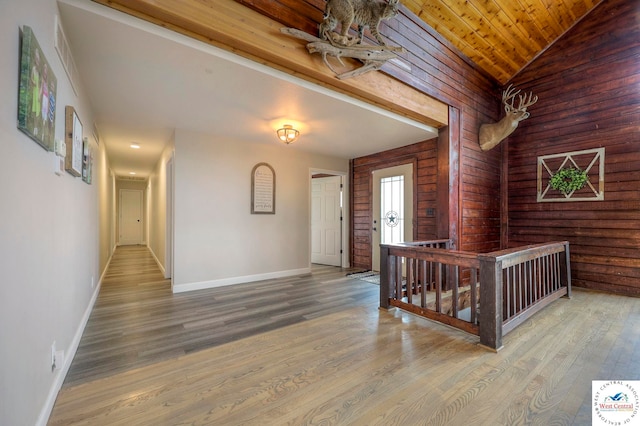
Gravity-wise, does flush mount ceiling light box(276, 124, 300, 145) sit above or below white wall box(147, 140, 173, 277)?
above

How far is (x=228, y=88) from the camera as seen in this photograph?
264cm

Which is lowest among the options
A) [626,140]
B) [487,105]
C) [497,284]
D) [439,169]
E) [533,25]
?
[497,284]

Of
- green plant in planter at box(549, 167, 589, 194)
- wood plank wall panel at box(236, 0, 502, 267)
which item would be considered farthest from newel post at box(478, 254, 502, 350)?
green plant in planter at box(549, 167, 589, 194)

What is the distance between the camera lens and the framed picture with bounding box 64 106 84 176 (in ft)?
6.30

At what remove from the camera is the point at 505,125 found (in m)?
4.12

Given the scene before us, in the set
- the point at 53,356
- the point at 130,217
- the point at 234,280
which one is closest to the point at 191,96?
the point at 53,356

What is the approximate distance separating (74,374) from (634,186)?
21.2 feet

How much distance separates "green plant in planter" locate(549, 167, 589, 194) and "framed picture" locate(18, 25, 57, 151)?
592 cm

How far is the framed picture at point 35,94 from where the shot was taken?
3.77ft

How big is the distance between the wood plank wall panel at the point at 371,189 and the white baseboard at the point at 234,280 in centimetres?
130

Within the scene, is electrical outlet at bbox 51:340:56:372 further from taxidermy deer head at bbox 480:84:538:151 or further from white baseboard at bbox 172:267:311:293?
taxidermy deer head at bbox 480:84:538:151

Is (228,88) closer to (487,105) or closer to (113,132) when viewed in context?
(113,132)

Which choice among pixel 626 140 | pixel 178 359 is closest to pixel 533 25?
pixel 626 140

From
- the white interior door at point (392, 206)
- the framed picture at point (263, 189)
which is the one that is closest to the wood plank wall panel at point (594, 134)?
the white interior door at point (392, 206)
